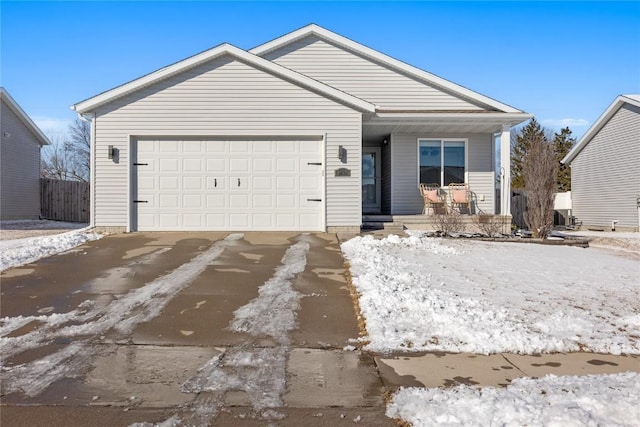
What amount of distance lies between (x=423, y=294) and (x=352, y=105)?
6530mm

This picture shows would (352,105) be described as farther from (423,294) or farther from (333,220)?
(423,294)

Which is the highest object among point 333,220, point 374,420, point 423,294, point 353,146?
point 353,146

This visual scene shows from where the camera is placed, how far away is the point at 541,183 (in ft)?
34.9

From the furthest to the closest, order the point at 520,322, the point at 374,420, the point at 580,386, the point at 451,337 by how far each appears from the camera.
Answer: the point at 520,322, the point at 451,337, the point at 580,386, the point at 374,420

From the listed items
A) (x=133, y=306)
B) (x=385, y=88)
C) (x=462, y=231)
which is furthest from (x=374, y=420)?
(x=385, y=88)

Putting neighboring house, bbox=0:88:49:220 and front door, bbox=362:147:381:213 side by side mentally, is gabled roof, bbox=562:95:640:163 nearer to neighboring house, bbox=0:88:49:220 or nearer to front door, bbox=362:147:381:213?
front door, bbox=362:147:381:213

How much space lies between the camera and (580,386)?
10.4 feet

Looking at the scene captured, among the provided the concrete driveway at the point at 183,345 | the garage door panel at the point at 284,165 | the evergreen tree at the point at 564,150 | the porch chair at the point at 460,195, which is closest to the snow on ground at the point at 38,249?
the concrete driveway at the point at 183,345

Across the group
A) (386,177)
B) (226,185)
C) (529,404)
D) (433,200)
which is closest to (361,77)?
(386,177)

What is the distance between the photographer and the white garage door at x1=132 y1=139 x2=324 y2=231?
10.7 metres

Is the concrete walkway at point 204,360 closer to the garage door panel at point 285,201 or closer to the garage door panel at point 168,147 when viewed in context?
the garage door panel at point 285,201

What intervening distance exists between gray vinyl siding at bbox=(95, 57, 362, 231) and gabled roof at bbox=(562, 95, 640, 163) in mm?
13430

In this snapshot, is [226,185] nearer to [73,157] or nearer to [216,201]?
[216,201]

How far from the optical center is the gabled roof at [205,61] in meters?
10.4
